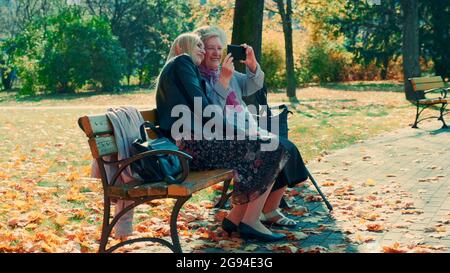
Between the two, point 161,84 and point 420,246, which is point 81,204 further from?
point 420,246

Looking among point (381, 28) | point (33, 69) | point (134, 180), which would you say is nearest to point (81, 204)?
point (134, 180)

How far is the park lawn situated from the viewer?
5340mm

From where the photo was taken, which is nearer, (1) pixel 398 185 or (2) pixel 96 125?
(2) pixel 96 125

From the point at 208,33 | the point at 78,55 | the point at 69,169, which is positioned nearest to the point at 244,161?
the point at 208,33

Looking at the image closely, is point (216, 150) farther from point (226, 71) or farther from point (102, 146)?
point (102, 146)

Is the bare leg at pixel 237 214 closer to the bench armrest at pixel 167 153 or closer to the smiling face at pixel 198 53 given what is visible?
the bench armrest at pixel 167 153

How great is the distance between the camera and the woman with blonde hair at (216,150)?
4.88 metres

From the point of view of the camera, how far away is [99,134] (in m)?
4.45

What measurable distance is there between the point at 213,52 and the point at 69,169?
161 inches

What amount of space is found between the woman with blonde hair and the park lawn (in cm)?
48

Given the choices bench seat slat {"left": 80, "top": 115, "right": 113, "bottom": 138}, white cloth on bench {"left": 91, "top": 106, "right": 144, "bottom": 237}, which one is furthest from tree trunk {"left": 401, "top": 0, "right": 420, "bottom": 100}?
bench seat slat {"left": 80, "top": 115, "right": 113, "bottom": 138}

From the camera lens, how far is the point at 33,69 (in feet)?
99.2

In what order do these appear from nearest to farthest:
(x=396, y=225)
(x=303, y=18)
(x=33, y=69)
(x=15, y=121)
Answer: (x=396, y=225) → (x=15, y=121) → (x=303, y=18) → (x=33, y=69)
